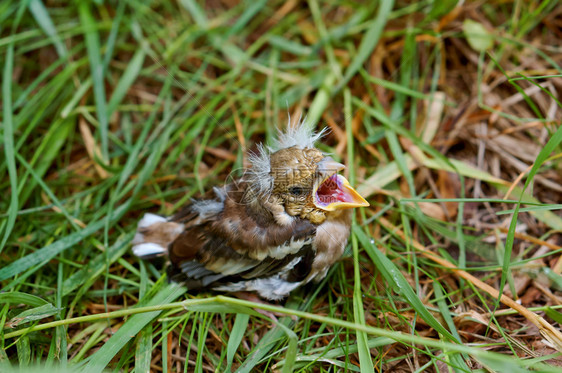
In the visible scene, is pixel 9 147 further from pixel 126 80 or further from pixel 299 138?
pixel 299 138

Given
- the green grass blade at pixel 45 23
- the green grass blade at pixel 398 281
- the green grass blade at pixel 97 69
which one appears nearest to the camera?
the green grass blade at pixel 398 281

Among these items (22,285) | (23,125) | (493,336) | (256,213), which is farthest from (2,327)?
(493,336)

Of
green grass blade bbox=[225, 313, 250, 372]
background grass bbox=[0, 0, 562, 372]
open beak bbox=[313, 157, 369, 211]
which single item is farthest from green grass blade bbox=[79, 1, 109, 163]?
open beak bbox=[313, 157, 369, 211]

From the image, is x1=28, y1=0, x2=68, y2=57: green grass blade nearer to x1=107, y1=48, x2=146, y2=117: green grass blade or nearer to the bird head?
x1=107, y1=48, x2=146, y2=117: green grass blade

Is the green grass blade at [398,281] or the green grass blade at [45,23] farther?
the green grass blade at [45,23]

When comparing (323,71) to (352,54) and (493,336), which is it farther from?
(493,336)

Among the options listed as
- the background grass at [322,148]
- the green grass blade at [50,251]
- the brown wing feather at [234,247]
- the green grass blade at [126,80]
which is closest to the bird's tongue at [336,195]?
the brown wing feather at [234,247]

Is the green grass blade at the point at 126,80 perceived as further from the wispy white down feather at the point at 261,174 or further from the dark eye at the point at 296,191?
the dark eye at the point at 296,191
